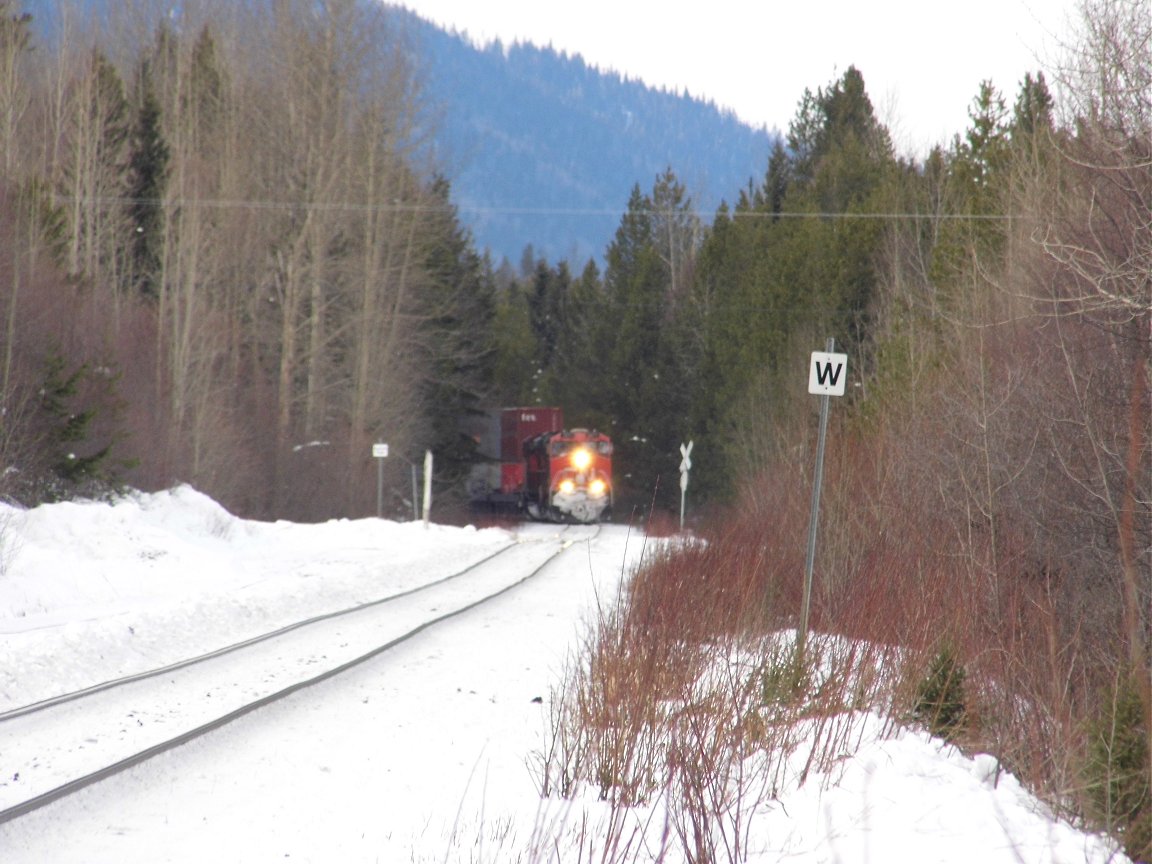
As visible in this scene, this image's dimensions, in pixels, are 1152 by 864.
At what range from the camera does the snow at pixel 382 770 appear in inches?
228

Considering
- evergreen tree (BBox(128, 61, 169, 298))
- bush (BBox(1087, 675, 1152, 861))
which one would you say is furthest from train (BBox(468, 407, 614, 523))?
bush (BBox(1087, 675, 1152, 861))

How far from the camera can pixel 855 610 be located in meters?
9.62

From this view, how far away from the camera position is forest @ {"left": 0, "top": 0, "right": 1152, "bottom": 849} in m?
11.9

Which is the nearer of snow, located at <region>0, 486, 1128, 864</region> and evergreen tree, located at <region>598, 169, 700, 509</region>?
snow, located at <region>0, 486, 1128, 864</region>

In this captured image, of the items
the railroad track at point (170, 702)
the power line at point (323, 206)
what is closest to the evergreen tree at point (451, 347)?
the power line at point (323, 206)

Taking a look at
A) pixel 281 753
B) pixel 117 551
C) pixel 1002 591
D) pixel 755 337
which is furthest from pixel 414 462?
pixel 281 753

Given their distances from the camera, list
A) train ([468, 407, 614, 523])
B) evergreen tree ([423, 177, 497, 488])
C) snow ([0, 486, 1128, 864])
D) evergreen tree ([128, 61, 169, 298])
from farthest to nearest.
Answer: evergreen tree ([423, 177, 497, 488]), train ([468, 407, 614, 523]), evergreen tree ([128, 61, 169, 298]), snow ([0, 486, 1128, 864])

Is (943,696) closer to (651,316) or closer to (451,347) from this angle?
(451,347)

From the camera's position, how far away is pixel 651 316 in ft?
216

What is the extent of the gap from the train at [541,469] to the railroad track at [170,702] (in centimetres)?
3146

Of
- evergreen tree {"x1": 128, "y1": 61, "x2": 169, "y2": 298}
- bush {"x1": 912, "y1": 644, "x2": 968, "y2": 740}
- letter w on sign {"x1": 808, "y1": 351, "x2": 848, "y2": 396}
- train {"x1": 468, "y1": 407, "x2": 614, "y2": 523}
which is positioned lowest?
train {"x1": 468, "y1": 407, "x2": 614, "y2": 523}

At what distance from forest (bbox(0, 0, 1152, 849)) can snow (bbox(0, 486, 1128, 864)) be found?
890 millimetres

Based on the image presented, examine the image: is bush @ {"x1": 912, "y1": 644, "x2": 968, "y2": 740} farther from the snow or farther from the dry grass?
the snow

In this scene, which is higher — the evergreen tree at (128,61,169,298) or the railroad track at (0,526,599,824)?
the evergreen tree at (128,61,169,298)
